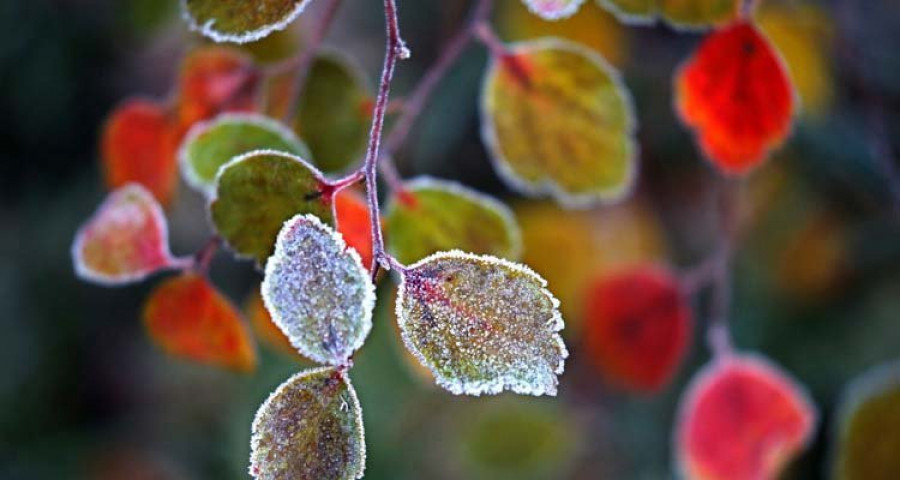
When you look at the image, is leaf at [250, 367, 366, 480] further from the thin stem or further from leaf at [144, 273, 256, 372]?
leaf at [144, 273, 256, 372]

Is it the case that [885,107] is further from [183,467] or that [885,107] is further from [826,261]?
[183,467]

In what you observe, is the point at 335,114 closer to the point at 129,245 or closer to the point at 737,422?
the point at 129,245

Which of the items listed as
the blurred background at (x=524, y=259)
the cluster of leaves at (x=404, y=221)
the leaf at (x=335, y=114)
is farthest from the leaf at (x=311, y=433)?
the blurred background at (x=524, y=259)

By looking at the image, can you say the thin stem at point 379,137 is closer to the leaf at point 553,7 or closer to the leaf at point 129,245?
the leaf at point 553,7

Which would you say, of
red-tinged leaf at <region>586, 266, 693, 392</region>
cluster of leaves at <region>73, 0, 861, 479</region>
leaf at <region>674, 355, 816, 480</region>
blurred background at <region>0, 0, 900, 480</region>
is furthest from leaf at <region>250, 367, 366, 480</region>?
blurred background at <region>0, 0, 900, 480</region>

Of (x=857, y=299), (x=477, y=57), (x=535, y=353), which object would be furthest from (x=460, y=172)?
(x=535, y=353)

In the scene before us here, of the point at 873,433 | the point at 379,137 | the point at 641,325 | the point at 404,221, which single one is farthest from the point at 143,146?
the point at 873,433
